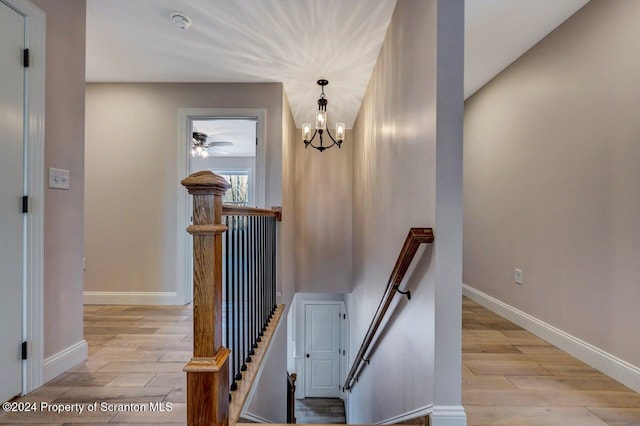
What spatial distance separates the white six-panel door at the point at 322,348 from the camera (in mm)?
6465

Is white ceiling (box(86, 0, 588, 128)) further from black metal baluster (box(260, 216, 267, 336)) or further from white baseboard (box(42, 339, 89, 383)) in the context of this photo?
white baseboard (box(42, 339, 89, 383))

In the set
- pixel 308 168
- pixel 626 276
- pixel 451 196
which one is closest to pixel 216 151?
pixel 308 168

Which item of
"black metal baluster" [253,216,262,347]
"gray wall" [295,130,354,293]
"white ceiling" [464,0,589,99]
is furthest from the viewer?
"gray wall" [295,130,354,293]

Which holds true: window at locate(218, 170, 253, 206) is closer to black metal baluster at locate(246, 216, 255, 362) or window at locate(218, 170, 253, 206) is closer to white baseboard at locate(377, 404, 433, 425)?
black metal baluster at locate(246, 216, 255, 362)

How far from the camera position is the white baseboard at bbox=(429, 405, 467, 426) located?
1.29 meters

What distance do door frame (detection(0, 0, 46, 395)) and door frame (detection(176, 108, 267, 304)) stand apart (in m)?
1.55

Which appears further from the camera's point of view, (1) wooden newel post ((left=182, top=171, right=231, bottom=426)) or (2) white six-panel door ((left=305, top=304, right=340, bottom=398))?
(2) white six-panel door ((left=305, top=304, right=340, bottom=398))

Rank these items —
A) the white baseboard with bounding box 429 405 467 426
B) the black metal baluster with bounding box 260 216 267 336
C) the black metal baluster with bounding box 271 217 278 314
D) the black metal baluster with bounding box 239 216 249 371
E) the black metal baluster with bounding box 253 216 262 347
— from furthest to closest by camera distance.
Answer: the black metal baluster with bounding box 271 217 278 314
the black metal baluster with bounding box 260 216 267 336
the black metal baluster with bounding box 253 216 262 347
the black metal baluster with bounding box 239 216 249 371
the white baseboard with bounding box 429 405 467 426

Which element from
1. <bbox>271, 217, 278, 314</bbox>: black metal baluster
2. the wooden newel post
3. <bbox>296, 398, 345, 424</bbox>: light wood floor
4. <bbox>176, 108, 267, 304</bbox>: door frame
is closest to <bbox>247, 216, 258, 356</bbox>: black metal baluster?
<bbox>271, 217, 278, 314</bbox>: black metal baluster

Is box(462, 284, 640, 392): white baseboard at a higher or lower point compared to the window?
lower

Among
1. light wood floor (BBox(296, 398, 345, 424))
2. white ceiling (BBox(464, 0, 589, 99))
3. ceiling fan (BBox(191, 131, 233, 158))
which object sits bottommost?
light wood floor (BBox(296, 398, 345, 424))

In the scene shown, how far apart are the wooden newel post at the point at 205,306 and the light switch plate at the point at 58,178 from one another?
1136mm

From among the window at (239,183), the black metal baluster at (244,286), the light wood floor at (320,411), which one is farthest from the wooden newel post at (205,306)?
the light wood floor at (320,411)

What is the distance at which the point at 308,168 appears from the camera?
501 cm
